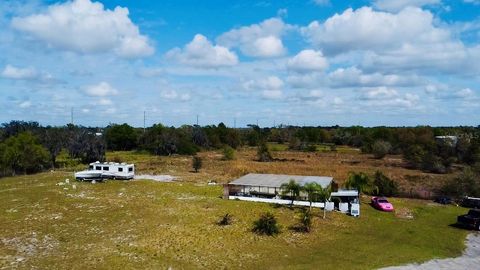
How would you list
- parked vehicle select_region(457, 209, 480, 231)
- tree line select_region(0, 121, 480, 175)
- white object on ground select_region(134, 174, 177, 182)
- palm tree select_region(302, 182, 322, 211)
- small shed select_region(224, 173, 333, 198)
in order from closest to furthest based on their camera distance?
parked vehicle select_region(457, 209, 480, 231) → palm tree select_region(302, 182, 322, 211) → small shed select_region(224, 173, 333, 198) → white object on ground select_region(134, 174, 177, 182) → tree line select_region(0, 121, 480, 175)

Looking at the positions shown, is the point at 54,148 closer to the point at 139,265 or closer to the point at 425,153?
the point at 139,265

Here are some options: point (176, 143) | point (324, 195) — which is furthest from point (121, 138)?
point (324, 195)

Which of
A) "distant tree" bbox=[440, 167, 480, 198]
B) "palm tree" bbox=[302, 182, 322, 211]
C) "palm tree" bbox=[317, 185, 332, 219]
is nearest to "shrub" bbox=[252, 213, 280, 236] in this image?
"palm tree" bbox=[317, 185, 332, 219]

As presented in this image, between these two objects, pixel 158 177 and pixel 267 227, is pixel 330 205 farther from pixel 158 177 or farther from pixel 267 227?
pixel 158 177

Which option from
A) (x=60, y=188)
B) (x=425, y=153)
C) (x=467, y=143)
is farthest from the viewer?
(x=467, y=143)

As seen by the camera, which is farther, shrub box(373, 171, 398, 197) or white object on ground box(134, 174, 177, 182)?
white object on ground box(134, 174, 177, 182)

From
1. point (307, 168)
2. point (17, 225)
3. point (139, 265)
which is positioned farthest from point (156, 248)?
point (307, 168)

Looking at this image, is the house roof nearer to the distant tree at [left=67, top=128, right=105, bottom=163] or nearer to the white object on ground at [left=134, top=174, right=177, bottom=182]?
the white object on ground at [left=134, top=174, right=177, bottom=182]
